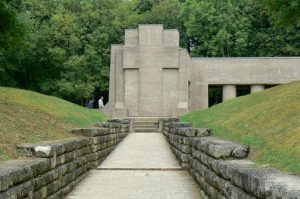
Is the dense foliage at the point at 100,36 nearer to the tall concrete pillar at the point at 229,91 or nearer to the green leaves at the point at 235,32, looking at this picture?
the green leaves at the point at 235,32

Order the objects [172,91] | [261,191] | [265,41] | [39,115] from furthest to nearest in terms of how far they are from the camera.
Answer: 1. [265,41]
2. [172,91]
3. [39,115]
4. [261,191]

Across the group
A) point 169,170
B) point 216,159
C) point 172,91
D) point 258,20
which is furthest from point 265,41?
point 216,159

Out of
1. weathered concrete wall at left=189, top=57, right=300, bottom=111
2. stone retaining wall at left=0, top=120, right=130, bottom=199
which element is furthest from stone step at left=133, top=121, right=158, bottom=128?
stone retaining wall at left=0, top=120, right=130, bottom=199

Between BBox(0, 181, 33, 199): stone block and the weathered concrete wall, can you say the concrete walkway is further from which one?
the weathered concrete wall

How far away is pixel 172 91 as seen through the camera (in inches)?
1617

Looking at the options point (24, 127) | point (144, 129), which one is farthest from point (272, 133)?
point (144, 129)

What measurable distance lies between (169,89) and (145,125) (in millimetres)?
8037

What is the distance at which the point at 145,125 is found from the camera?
33.8 m

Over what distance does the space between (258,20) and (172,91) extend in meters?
21.5

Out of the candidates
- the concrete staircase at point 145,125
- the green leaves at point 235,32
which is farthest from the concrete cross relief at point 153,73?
the green leaves at point 235,32

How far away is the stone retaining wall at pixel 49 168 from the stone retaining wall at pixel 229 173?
285 centimetres

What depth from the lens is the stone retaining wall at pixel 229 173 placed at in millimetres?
5137

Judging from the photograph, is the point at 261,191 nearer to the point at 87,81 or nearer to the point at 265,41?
the point at 87,81

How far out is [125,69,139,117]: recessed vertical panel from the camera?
4109cm
